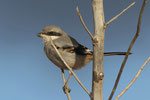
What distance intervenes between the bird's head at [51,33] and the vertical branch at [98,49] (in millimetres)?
1363

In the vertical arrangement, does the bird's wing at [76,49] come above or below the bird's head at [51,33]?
below

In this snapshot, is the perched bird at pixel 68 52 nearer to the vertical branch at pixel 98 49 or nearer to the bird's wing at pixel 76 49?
the bird's wing at pixel 76 49

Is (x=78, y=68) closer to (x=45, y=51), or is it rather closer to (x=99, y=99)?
(x=45, y=51)

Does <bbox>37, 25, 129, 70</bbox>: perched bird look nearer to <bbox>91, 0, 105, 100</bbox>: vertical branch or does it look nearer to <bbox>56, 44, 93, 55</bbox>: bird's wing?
<bbox>56, 44, 93, 55</bbox>: bird's wing

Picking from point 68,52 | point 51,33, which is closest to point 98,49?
point 68,52

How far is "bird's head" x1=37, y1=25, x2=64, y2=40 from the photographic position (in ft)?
8.15

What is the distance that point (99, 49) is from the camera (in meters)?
1.11

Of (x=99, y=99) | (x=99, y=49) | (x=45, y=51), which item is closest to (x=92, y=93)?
(x=99, y=99)

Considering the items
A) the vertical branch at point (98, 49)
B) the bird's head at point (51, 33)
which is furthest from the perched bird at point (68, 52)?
the vertical branch at point (98, 49)

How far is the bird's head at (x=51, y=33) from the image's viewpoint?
Answer: 2.48 m

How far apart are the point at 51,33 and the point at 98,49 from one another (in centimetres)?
151

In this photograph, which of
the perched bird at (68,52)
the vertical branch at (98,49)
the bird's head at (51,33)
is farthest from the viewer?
the bird's head at (51,33)

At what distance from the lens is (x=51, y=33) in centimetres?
256

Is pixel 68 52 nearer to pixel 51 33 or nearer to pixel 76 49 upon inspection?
pixel 76 49
